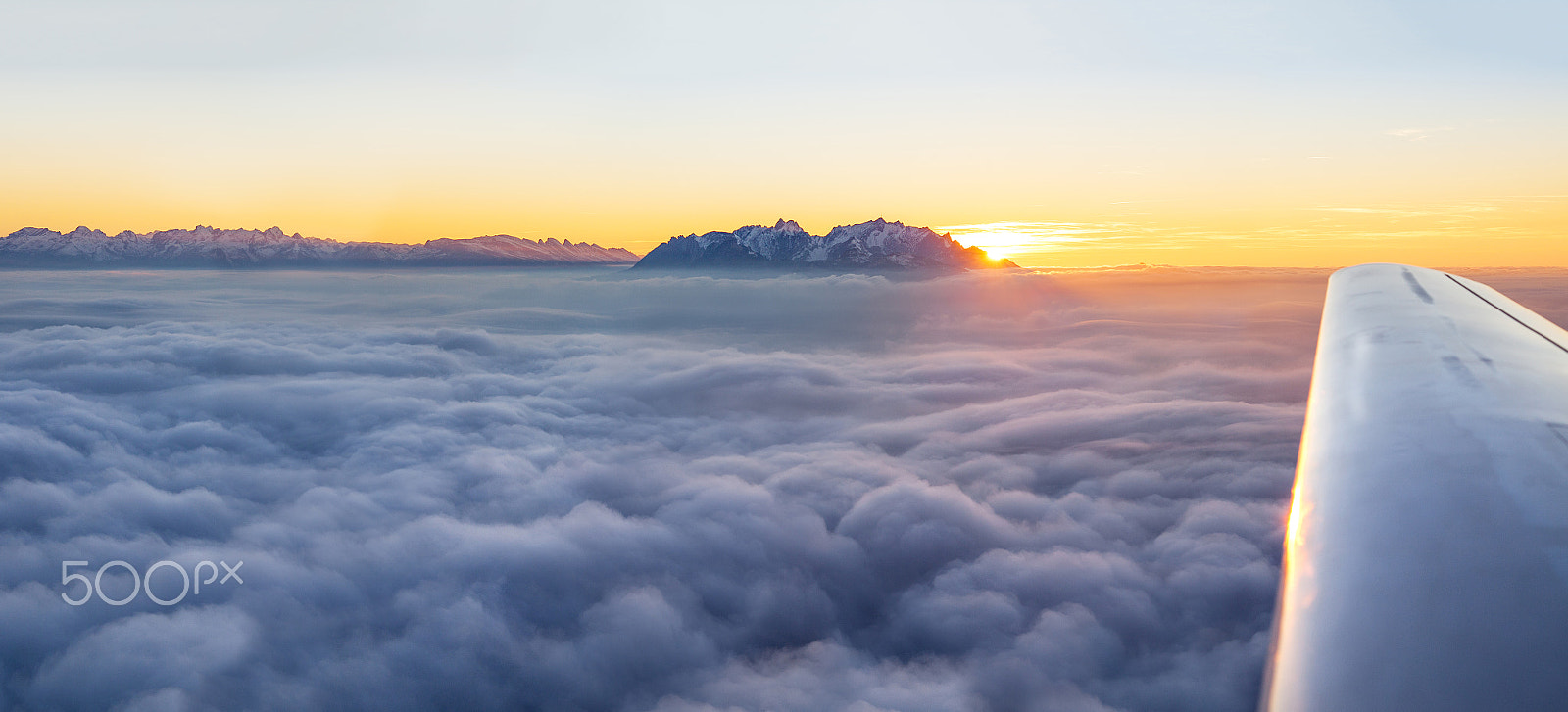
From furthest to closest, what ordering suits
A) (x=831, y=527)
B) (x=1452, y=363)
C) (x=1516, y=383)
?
(x=831, y=527) → (x=1452, y=363) → (x=1516, y=383)

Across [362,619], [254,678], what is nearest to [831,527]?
[362,619]

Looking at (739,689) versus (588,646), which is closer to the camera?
(739,689)

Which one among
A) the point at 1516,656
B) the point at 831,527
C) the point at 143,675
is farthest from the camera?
the point at 831,527

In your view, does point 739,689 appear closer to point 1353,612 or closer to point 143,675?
point 143,675

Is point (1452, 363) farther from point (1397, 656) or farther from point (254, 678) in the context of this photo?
point (254, 678)

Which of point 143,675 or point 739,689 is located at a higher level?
point 143,675

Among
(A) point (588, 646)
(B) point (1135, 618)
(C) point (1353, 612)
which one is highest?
(C) point (1353, 612)
